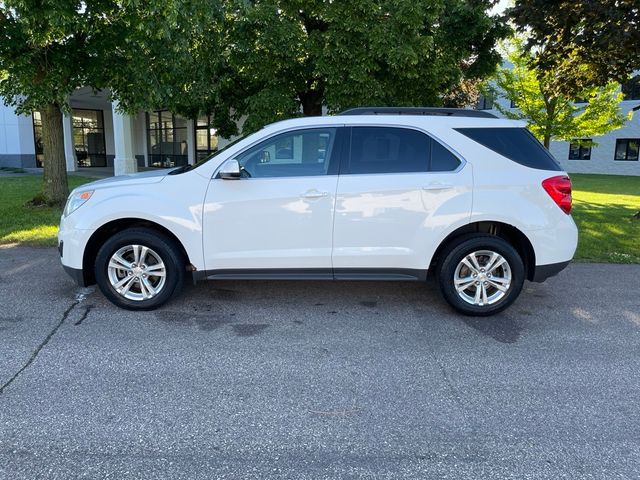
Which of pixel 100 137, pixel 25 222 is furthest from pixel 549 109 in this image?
pixel 100 137

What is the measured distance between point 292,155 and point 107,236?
208 cm

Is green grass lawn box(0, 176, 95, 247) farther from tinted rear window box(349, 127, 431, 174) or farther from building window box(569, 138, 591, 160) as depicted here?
building window box(569, 138, 591, 160)

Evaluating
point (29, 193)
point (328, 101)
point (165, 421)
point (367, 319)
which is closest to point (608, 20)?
point (328, 101)

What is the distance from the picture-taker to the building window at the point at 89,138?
29.0 m

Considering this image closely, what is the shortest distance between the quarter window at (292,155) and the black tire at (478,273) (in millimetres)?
1491

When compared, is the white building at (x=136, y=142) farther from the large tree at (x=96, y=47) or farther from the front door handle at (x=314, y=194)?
the front door handle at (x=314, y=194)

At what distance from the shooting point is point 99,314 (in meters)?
4.88

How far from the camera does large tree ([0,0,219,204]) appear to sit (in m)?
6.64

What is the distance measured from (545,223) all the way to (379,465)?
123 inches

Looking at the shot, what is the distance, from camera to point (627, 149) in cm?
3309

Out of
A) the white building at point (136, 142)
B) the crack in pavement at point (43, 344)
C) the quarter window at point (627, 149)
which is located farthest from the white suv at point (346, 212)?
the quarter window at point (627, 149)

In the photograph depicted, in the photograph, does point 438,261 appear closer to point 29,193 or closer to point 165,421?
point 165,421

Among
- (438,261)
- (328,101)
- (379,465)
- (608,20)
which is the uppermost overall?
(608,20)

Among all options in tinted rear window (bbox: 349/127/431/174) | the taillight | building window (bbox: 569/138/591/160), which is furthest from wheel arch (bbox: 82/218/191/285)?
building window (bbox: 569/138/591/160)
